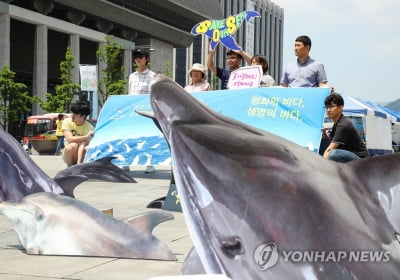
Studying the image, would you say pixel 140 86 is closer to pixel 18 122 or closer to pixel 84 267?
pixel 84 267

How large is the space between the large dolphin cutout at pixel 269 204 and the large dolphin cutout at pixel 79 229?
73.6 inches

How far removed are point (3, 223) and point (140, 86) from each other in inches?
121

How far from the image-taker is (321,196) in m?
2.32

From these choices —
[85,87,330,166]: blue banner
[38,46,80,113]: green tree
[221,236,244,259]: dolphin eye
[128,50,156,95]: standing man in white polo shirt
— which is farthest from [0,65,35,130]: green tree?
[221,236,244,259]: dolphin eye

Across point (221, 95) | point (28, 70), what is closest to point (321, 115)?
point (221, 95)

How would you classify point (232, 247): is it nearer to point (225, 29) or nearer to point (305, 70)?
point (305, 70)

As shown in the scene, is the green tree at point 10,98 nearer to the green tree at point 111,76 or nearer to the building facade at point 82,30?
the building facade at point 82,30

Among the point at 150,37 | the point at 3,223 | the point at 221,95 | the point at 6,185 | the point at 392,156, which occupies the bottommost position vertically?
the point at 3,223

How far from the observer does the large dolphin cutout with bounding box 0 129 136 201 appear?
4859 millimetres

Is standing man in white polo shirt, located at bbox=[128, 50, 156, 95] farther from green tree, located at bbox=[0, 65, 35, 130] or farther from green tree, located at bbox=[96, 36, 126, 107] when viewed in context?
green tree, located at bbox=[96, 36, 126, 107]

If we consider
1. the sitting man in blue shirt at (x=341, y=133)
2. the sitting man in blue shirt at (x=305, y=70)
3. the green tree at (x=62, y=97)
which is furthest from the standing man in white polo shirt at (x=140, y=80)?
the green tree at (x=62, y=97)

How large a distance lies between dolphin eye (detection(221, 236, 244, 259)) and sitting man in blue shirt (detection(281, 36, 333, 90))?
175 inches

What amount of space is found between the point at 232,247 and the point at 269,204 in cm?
21

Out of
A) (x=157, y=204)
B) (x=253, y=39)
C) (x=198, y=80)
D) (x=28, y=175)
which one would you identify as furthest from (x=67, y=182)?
(x=253, y=39)
